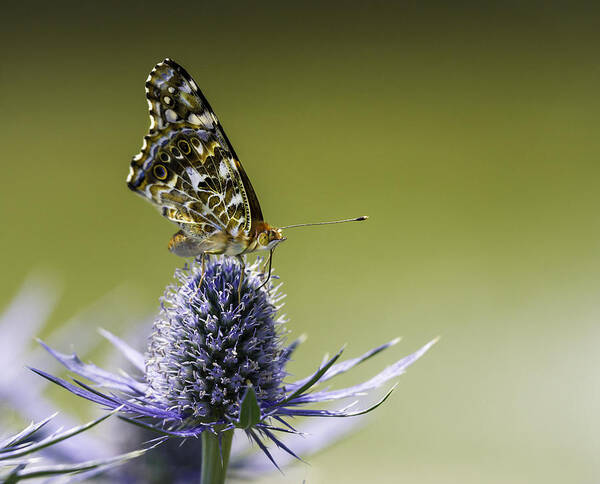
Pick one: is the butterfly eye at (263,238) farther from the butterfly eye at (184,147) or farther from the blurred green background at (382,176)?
the blurred green background at (382,176)

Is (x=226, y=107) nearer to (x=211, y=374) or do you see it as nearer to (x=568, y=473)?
(x=568, y=473)

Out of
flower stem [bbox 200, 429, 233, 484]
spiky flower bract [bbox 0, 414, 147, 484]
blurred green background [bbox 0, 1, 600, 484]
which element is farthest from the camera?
blurred green background [bbox 0, 1, 600, 484]

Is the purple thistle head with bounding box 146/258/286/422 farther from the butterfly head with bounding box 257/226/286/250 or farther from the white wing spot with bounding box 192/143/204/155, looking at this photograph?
the white wing spot with bounding box 192/143/204/155

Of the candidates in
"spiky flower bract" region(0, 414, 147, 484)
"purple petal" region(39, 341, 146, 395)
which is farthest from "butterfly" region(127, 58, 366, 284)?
"spiky flower bract" region(0, 414, 147, 484)

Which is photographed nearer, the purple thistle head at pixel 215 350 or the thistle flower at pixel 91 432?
the purple thistle head at pixel 215 350

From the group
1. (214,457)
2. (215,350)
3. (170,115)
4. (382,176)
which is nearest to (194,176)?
→ (170,115)

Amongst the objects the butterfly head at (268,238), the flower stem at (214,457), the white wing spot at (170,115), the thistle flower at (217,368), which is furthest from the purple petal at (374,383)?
the white wing spot at (170,115)
